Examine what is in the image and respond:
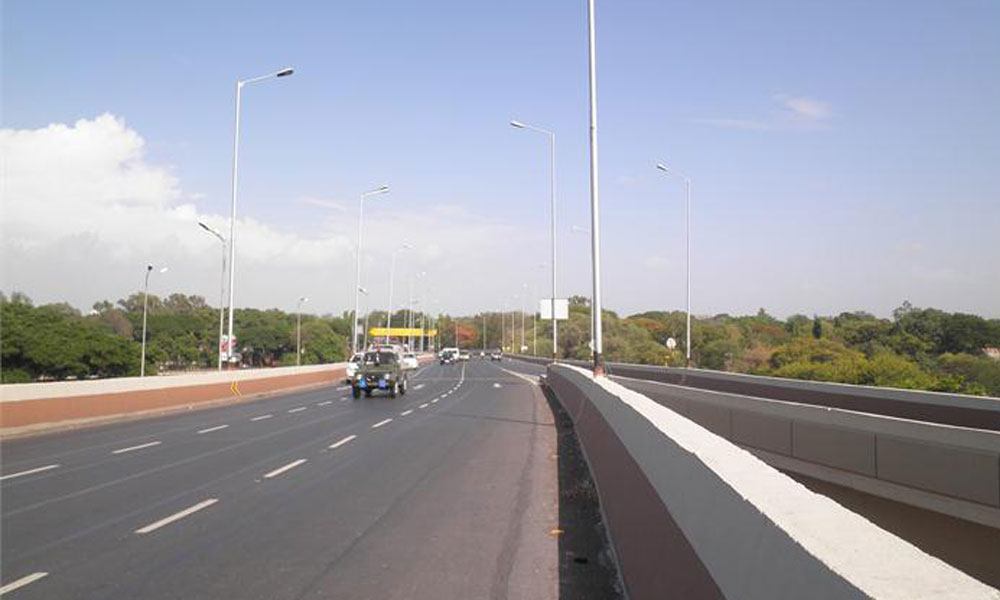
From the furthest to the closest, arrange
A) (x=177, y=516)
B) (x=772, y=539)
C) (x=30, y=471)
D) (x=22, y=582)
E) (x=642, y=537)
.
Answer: (x=30, y=471) → (x=177, y=516) → (x=22, y=582) → (x=642, y=537) → (x=772, y=539)

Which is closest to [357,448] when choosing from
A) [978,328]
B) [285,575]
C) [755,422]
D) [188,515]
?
[188,515]

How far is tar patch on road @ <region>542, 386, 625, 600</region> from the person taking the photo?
6941 millimetres

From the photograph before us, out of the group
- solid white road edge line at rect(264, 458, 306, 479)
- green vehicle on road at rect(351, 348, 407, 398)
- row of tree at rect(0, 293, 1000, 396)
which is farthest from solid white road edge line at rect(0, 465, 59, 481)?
row of tree at rect(0, 293, 1000, 396)

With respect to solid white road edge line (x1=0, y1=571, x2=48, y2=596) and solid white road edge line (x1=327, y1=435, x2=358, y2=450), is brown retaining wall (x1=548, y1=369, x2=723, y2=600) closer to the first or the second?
solid white road edge line (x1=0, y1=571, x2=48, y2=596)

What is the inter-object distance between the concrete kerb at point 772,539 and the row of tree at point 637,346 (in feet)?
75.6

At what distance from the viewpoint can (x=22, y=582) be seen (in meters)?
6.95

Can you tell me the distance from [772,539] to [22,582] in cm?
650

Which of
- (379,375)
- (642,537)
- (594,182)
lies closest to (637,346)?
(379,375)

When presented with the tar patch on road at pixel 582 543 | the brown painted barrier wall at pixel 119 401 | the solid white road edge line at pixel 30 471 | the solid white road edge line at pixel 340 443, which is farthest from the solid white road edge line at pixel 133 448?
the tar patch on road at pixel 582 543

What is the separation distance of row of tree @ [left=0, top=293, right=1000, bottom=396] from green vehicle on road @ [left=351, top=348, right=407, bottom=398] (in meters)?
18.3

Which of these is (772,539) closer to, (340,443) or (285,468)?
(285,468)

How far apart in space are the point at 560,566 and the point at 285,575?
2522 millimetres

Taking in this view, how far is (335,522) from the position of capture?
9531 mm

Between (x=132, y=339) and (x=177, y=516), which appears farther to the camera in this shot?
(x=132, y=339)
